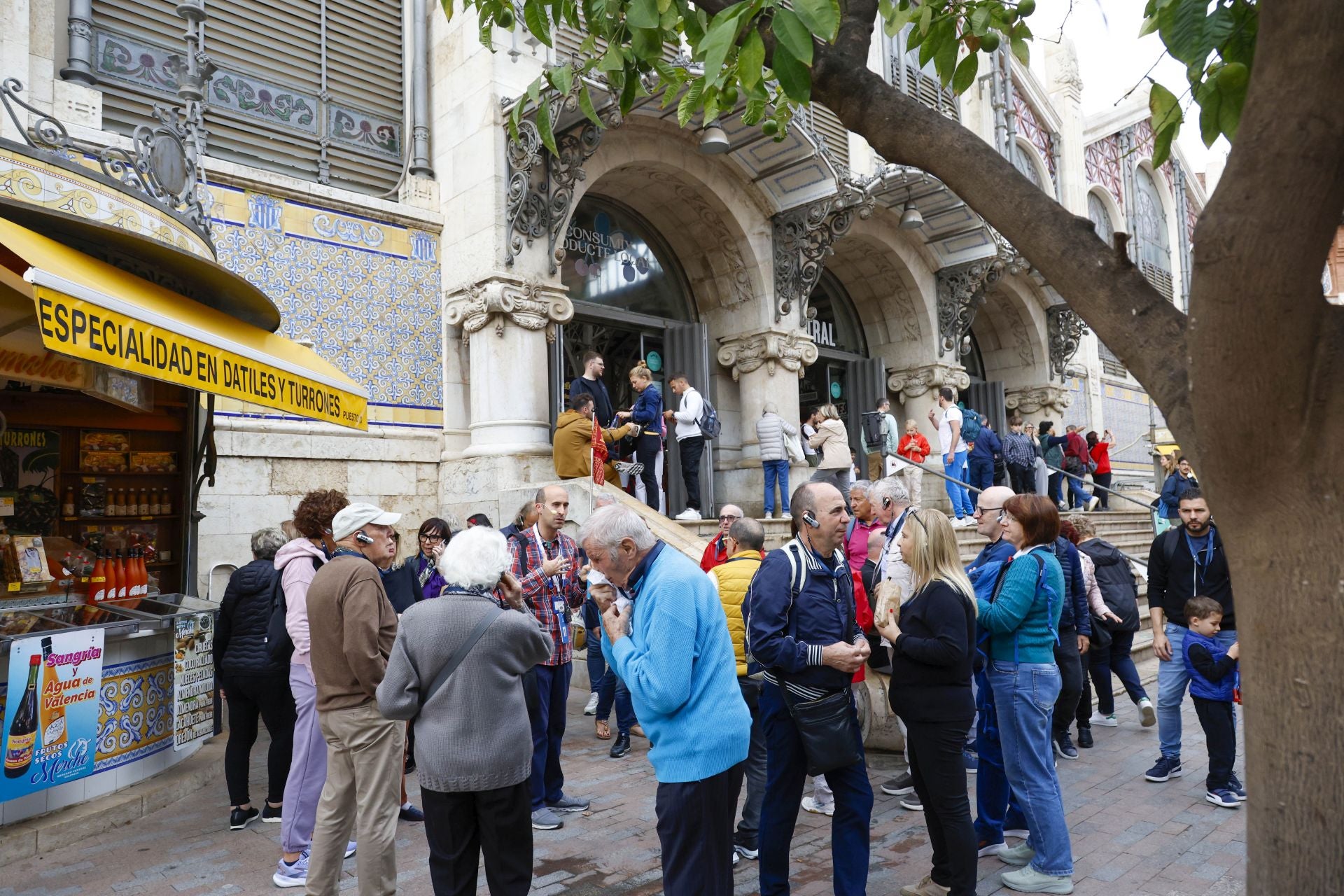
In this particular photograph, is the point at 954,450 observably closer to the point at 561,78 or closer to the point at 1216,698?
the point at 1216,698

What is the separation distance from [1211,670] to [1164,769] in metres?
0.89

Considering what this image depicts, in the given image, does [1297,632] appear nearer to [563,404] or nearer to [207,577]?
[207,577]

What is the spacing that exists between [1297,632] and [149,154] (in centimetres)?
716

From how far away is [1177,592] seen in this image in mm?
5625

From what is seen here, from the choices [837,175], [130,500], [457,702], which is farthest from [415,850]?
[837,175]

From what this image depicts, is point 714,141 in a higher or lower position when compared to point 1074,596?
higher

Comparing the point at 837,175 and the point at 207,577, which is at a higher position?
the point at 837,175

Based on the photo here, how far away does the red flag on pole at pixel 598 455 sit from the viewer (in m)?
9.48

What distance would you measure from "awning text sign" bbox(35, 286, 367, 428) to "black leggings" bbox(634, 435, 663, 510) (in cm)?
411

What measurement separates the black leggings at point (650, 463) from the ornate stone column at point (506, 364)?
1.05m

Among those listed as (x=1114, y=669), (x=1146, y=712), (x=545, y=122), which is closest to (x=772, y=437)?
(x=1114, y=669)

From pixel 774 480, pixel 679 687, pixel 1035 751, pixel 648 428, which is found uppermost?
pixel 648 428

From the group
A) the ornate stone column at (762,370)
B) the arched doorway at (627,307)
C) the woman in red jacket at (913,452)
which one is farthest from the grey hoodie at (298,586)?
the woman in red jacket at (913,452)

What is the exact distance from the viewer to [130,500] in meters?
8.01
